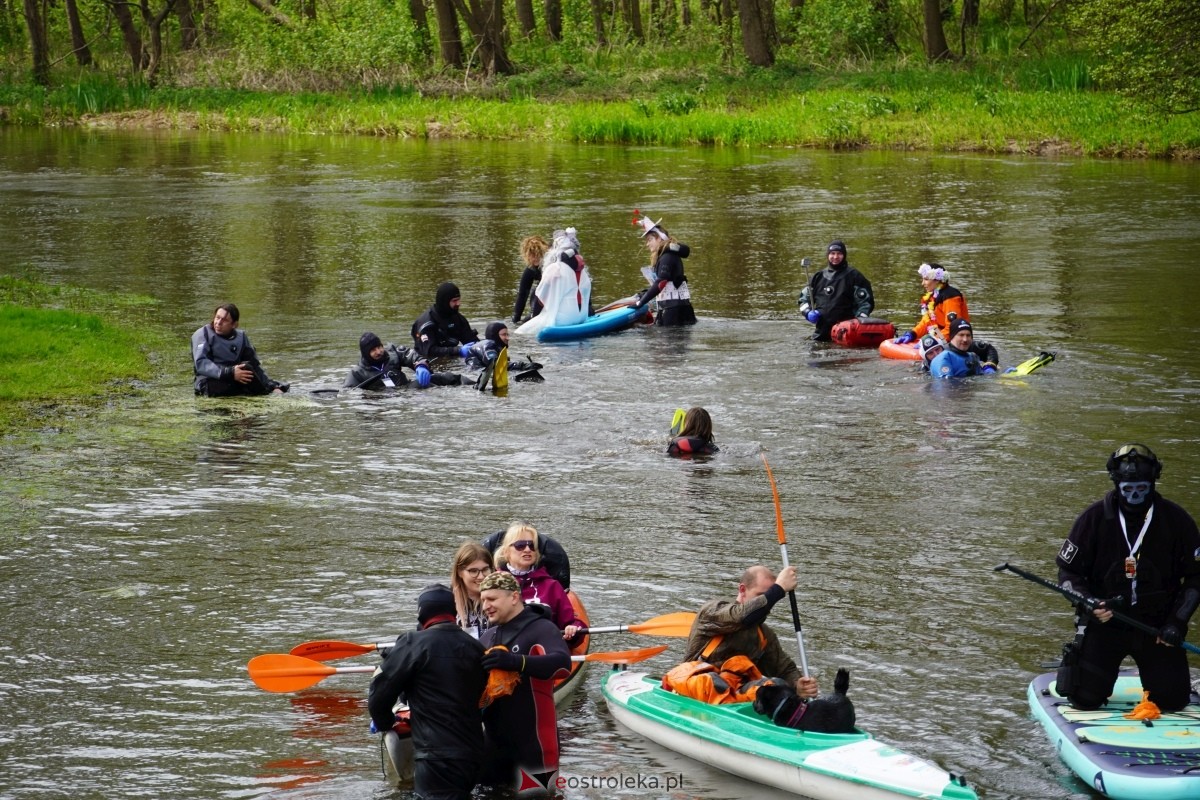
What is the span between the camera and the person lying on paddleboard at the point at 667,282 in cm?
1959

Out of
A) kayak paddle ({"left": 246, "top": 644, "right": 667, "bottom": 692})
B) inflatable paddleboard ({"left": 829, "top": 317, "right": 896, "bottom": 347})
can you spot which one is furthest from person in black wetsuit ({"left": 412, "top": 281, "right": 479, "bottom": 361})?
kayak paddle ({"left": 246, "top": 644, "right": 667, "bottom": 692})

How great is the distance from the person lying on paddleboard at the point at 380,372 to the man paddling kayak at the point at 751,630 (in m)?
8.77

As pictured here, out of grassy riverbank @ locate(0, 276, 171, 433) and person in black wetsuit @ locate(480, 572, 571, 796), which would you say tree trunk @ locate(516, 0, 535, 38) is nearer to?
grassy riverbank @ locate(0, 276, 171, 433)

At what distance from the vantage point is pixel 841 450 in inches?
547

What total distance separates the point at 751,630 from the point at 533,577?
1323mm

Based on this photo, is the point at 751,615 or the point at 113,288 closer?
the point at 751,615

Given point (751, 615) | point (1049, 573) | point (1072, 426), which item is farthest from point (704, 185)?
point (751, 615)

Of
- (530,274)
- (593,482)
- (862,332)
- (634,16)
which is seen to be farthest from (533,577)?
(634,16)

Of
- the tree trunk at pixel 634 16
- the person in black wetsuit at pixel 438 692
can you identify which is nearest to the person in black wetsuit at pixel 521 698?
the person in black wetsuit at pixel 438 692

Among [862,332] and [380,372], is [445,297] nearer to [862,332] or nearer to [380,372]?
[380,372]

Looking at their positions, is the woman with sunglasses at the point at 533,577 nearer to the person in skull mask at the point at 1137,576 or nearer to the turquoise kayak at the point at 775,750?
the turquoise kayak at the point at 775,750

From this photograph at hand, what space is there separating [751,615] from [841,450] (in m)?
6.18

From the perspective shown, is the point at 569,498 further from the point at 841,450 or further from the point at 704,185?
the point at 704,185

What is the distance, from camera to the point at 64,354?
17.1 m
